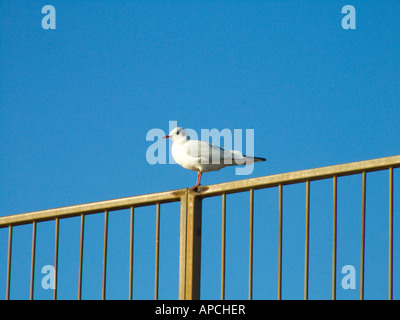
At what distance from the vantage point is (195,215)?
4.93 metres

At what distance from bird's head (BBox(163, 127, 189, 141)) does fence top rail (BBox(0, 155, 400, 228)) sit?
12.0 feet

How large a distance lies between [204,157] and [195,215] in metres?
3.50

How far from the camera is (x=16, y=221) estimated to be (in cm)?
559

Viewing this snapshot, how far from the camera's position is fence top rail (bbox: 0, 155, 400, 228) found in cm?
424

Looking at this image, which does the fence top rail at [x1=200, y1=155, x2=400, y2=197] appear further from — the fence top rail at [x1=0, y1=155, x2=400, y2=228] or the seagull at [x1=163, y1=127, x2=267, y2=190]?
the seagull at [x1=163, y1=127, x2=267, y2=190]

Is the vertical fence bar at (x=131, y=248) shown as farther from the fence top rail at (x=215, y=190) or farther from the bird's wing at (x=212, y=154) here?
the bird's wing at (x=212, y=154)

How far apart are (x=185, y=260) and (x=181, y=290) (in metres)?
0.18

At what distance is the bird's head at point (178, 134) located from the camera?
9145mm

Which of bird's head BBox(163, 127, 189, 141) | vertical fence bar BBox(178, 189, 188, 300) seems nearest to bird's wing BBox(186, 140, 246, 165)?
bird's head BBox(163, 127, 189, 141)

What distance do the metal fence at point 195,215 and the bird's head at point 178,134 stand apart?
3.64 meters

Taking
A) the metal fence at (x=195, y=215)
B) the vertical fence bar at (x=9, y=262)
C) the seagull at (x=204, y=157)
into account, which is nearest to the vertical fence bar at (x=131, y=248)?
the metal fence at (x=195, y=215)
